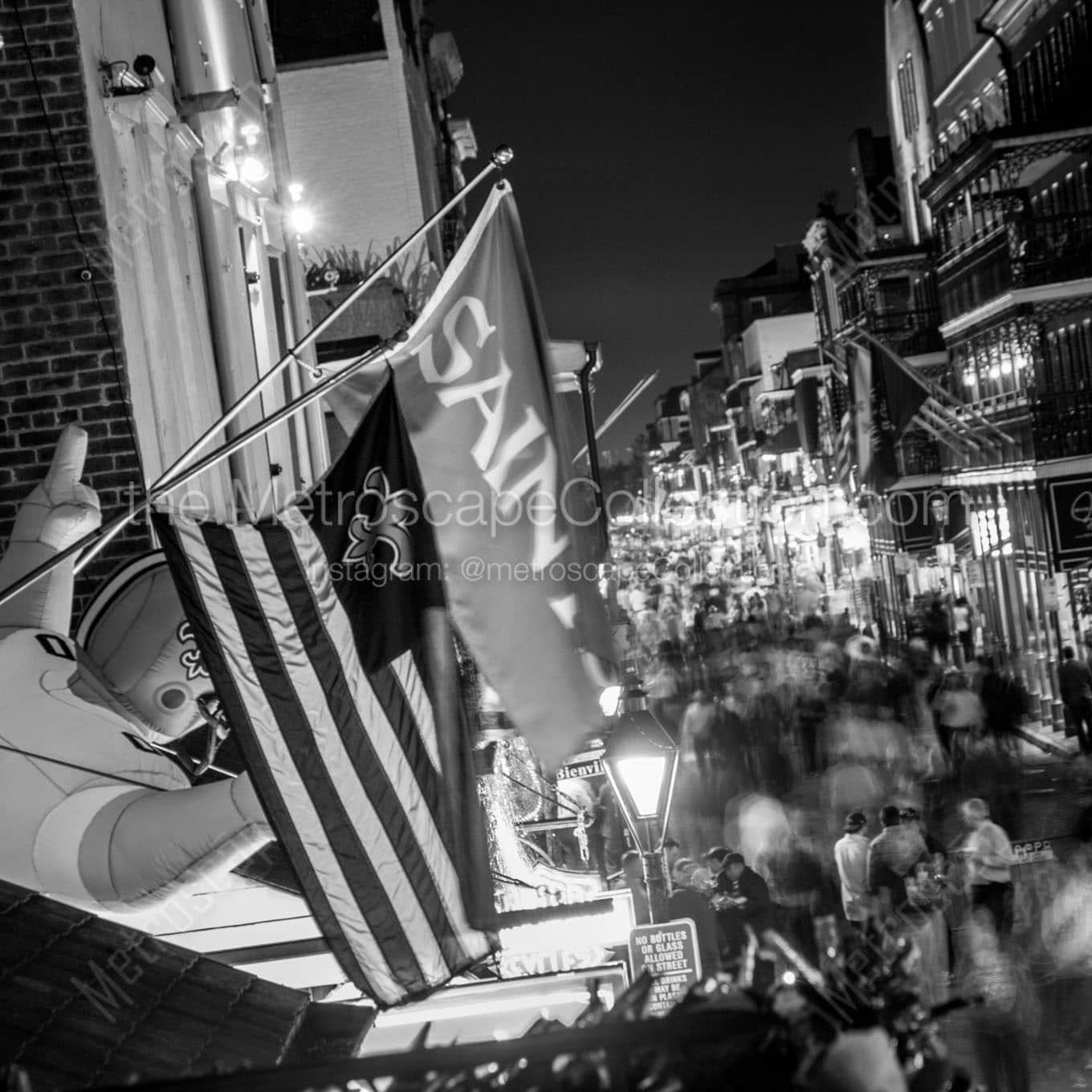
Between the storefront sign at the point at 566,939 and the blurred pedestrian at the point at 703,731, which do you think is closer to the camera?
the storefront sign at the point at 566,939

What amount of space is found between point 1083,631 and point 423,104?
2651 centimetres

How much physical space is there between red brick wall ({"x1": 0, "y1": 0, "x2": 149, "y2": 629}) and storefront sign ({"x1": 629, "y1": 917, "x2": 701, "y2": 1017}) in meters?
3.85

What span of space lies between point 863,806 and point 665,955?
21.1 feet

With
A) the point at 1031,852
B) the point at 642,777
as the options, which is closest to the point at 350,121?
the point at 1031,852

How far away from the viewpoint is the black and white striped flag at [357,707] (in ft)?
17.0

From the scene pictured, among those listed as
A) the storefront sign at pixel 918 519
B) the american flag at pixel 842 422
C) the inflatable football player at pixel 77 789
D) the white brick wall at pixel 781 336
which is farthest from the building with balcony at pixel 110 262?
the white brick wall at pixel 781 336

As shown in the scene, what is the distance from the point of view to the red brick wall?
7.31 meters

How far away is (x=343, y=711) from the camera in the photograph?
5.26 metres

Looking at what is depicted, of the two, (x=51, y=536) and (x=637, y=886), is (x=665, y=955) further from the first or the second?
(x=51, y=536)

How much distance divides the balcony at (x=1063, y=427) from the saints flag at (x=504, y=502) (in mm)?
20241

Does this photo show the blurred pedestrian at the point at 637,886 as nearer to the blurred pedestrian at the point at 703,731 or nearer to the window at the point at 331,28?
the blurred pedestrian at the point at 703,731

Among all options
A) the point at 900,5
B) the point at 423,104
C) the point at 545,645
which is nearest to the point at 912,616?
the point at 900,5

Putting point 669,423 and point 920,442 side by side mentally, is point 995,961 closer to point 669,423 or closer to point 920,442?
point 920,442

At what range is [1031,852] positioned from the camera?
12.0 metres
